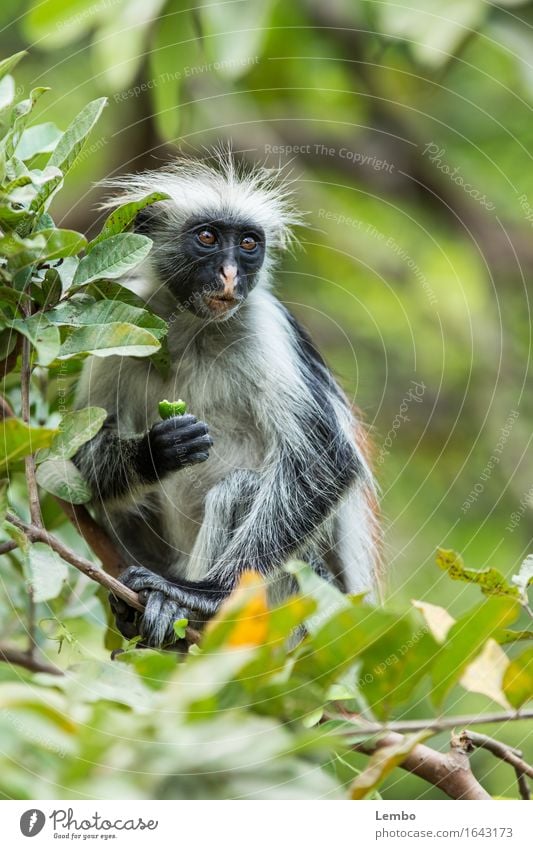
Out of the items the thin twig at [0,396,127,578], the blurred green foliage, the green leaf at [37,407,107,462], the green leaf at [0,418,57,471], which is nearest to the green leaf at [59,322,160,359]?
the green leaf at [37,407,107,462]

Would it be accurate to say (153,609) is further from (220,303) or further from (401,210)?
(401,210)

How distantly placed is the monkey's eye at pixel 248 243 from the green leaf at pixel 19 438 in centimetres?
180

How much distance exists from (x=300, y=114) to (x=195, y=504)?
10.3 feet

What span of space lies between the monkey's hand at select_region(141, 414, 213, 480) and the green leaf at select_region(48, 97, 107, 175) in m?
1.01

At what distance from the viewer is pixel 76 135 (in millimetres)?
2160

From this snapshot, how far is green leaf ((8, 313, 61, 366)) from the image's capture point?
2.01 metres

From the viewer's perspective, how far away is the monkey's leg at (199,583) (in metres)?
2.86

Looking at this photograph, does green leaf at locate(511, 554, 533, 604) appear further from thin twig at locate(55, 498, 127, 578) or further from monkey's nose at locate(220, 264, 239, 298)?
monkey's nose at locate(220, 264, 239, 298)

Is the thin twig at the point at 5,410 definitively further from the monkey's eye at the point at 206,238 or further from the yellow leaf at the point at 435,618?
the monkey's eye at the point at 206,238

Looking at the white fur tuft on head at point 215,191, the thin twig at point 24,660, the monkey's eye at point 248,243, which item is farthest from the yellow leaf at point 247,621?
the white fur tuft on head at point 215,191

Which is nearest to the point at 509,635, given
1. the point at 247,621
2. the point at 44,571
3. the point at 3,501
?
the point at 247,621

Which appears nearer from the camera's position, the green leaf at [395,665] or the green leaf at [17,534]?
the green leaf at [395,665]

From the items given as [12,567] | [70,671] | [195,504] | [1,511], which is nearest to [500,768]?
[195,504]
